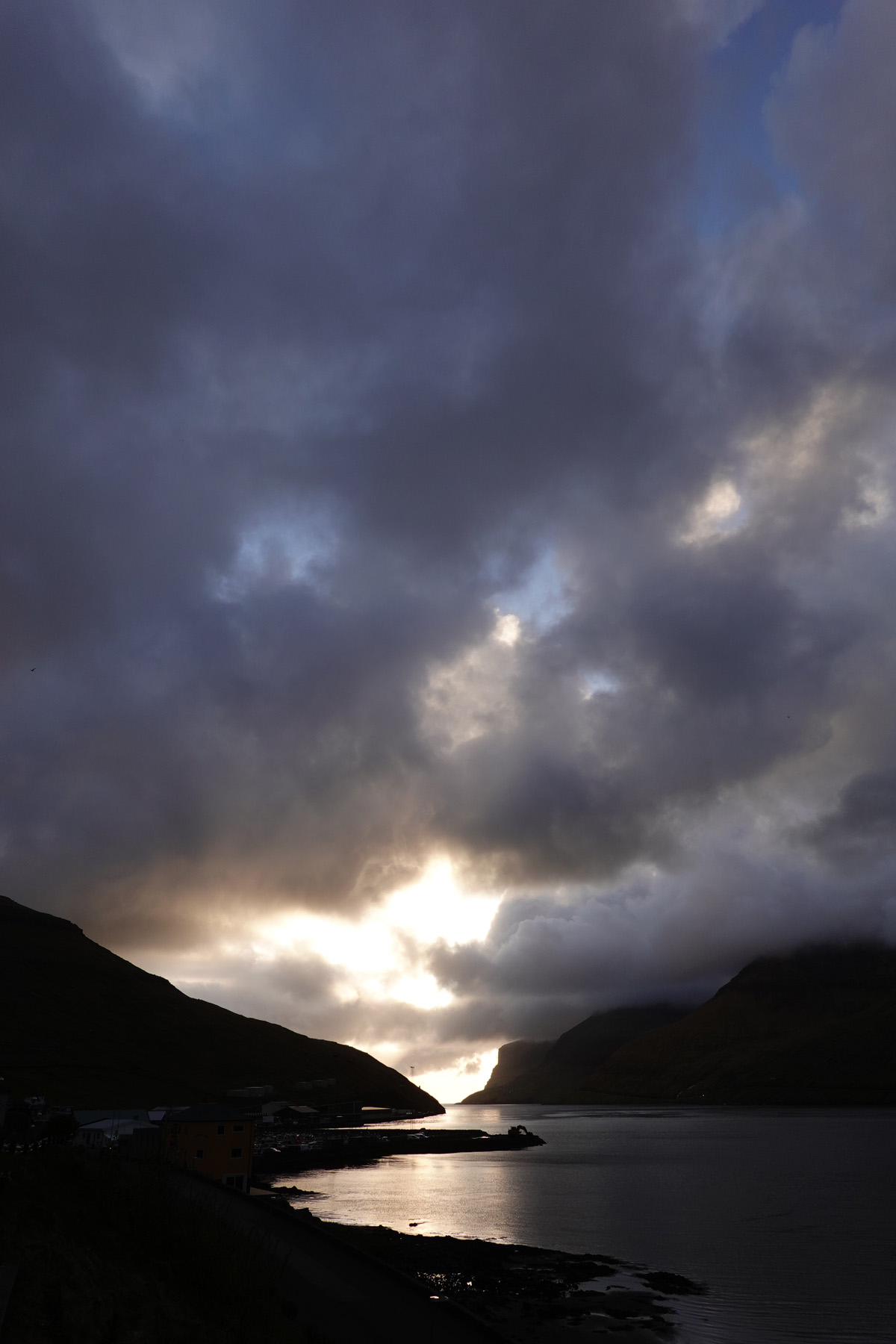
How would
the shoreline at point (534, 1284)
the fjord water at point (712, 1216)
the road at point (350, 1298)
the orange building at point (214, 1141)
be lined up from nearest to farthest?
the road at point (350, 1298)
the shoreline at point (534, 1284)
the fjord water at point (712, 1216)
the orange building at point (214, 1141)

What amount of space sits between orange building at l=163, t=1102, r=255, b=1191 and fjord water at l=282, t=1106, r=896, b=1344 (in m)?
15.8

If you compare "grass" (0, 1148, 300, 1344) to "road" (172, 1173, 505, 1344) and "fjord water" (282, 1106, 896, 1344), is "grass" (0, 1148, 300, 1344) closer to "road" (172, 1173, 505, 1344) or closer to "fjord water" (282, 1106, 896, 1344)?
"road" (172, 1173, 505, 1344)

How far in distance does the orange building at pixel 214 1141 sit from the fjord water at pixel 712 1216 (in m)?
15.8

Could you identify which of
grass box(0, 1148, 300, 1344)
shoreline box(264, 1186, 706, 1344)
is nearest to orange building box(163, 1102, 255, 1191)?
shoreline box(264, 1186, 706, 1344)

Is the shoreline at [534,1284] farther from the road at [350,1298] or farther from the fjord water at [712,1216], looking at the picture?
the fjord water at [712,1216]

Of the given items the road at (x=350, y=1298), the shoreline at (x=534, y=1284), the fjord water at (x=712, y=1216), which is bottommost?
the fjord water at (x=712, y=1216)

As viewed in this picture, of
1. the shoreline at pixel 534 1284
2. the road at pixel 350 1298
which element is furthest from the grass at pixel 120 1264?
the shoreline at pixel 534 1284

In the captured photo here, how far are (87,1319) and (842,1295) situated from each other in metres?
57.2

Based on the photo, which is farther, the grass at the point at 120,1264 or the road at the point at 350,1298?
the road at the point at 350,1298

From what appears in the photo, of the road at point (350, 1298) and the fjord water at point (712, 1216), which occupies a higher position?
the road at point (350, 1298)

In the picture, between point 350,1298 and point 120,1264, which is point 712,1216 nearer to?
point 350,1298

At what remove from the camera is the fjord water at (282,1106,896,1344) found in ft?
182

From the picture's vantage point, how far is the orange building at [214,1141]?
7244cm

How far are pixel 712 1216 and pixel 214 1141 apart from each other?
54929 millimetres
